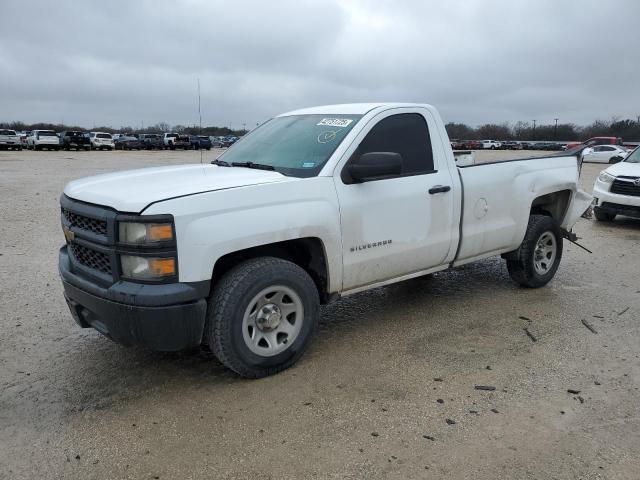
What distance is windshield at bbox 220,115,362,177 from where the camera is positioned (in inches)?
158

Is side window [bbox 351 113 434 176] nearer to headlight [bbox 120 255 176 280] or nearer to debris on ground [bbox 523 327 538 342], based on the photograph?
debris on ground [bbox 523 327 538 342]

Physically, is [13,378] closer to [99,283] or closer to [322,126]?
[99,283]

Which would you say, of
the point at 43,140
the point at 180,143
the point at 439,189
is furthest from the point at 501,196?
the point at 180,143

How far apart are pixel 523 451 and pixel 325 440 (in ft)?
3.54

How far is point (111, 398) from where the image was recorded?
345cm

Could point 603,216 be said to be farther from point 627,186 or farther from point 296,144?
point 296,144

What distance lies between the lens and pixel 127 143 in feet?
169

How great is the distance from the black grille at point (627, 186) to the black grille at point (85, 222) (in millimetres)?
9405

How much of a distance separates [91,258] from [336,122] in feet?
6.97

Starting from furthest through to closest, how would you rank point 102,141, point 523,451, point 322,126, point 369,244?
point 102,141
point 322,126
point 369,244
point 523,451

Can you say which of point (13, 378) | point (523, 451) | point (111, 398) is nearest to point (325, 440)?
point (523, 451)

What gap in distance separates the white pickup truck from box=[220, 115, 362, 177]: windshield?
0.05ft

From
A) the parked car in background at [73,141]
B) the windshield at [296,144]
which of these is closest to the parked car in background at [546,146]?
the parked car in background at [73,141]

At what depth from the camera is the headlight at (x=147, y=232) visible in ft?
10.1
